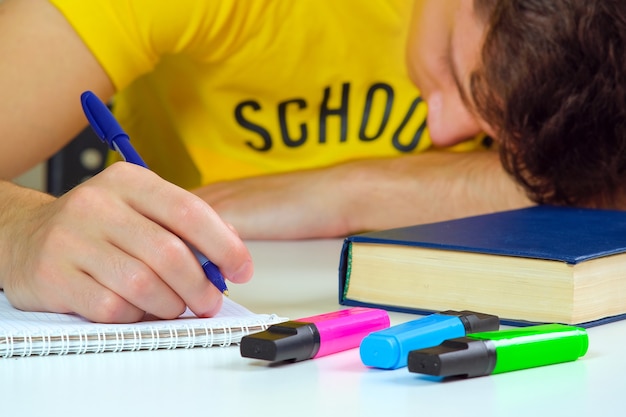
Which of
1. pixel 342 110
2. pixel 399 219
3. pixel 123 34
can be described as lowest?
pixel 399 219

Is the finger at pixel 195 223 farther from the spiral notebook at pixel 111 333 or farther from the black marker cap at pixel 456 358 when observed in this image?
the black marker cap at pixel 456 358

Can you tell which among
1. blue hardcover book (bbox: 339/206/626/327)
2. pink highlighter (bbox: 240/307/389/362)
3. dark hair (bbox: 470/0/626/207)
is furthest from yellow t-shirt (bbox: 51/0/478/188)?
pink highlighter (bbox: 240/307/389/362)

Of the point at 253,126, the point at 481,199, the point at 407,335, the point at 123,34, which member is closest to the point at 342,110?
the point at 253,126

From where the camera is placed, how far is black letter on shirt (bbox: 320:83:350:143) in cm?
137

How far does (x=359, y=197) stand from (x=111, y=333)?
0.67 metres

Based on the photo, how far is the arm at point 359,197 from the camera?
1.18m

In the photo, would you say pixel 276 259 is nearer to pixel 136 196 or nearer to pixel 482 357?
pixel 136 196

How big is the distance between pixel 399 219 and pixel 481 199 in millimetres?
113

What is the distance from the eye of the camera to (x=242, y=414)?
46 cm

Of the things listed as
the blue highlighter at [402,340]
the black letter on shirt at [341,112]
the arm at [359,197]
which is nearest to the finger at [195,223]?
the blue highlighter at [402,340]

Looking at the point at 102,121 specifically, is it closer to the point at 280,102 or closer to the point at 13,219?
the point at 13,219

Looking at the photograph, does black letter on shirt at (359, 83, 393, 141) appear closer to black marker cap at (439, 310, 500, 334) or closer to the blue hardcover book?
the blue hardcover book

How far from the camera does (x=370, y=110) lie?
4.53 ft

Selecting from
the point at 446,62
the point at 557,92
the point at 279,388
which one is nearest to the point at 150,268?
the point at 279,388
